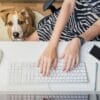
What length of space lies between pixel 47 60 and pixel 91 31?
12.0 inches

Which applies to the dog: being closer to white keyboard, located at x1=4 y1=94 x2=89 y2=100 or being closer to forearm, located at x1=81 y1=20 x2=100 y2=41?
Answer: forearm, located at x1=81 y1=20 x2=100 y2=41

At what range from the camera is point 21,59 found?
1279mm

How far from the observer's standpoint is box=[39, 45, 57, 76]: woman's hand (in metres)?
1.21

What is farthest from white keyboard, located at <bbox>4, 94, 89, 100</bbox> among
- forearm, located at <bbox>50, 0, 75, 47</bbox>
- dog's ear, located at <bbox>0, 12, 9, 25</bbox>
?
dog's ear, located at <bbox>0, 12, 9, 25</bbox>

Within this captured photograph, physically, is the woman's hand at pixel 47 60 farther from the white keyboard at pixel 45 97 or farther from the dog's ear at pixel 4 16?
the dog's ear at pixel 4 16

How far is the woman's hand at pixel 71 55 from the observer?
1237 millimetres

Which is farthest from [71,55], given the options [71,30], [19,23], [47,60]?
[19,23]

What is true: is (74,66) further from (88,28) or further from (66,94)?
(88,28)

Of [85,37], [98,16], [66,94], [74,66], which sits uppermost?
[98,16]

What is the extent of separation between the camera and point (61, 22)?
141 cm

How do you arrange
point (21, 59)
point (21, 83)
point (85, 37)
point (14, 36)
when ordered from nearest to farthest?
1. point (21, 83)
2. point (21, 59)
3. point (85, 37)
4. point (14, 36)

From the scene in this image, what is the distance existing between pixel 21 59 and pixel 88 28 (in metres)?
0.39

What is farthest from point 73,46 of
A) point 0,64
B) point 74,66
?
point 0,64

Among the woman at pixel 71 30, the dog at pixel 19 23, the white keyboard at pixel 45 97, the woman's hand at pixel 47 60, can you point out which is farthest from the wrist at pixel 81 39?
the dog at pixel 19 23
